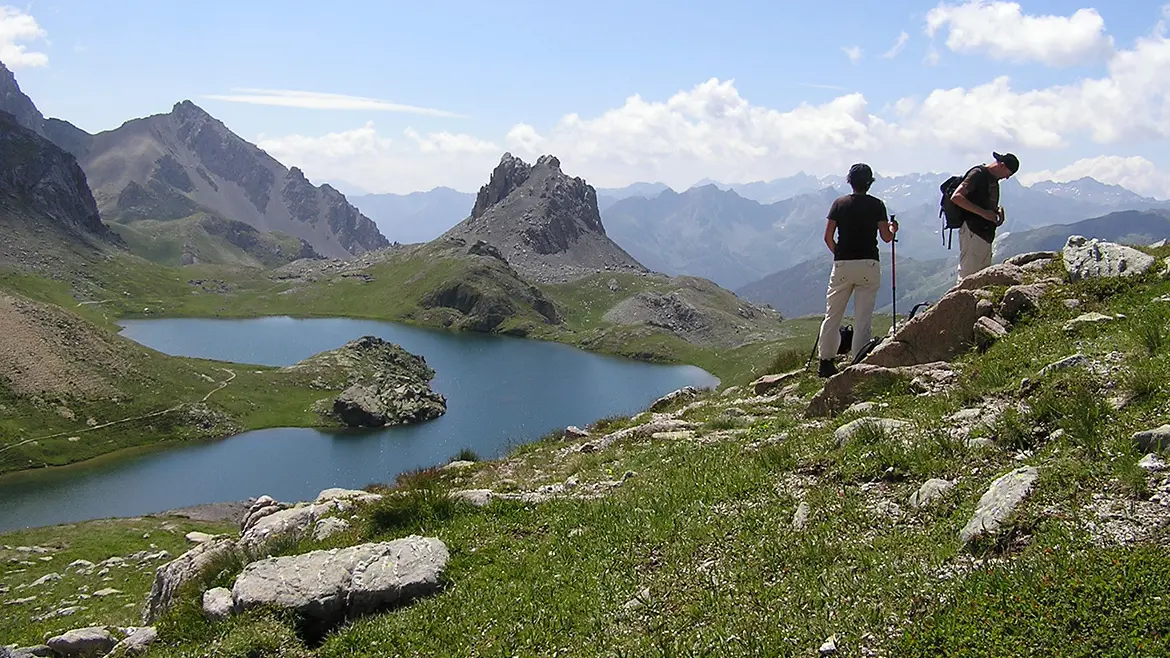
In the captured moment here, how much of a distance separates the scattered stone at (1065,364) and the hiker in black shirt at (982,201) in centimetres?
718

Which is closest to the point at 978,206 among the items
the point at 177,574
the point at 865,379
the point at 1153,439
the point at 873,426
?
the point at 865,379

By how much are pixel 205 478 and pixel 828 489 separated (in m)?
95.3

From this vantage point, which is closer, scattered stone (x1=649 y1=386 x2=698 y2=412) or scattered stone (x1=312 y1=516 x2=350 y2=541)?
scattered stone (x1=312 y1=516 x2=350 y2=541)

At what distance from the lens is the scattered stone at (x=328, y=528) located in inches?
507

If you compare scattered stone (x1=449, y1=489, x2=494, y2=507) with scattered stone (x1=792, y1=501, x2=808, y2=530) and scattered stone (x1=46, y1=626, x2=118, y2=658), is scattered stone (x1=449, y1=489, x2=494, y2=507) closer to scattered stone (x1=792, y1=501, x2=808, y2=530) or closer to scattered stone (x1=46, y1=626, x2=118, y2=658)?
scattered stone (x1=792, y1=501, x2=808, y2=530)

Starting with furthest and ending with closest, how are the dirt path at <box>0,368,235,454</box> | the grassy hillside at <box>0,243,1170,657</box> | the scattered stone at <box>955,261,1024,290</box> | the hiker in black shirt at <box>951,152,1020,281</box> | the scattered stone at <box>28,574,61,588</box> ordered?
the dirt path at <box>0,368,235,454</box> < the scattered stone at <box>28,574,61,588</box> < the hiker in black shirt at <box>951,152,1020,281</box> < the scattered stone at <box>955,261,1024,290</box> < the grassy hillside at <box>0,243,1170,657</box>

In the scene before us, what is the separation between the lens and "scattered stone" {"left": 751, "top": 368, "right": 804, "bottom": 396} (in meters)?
21.3

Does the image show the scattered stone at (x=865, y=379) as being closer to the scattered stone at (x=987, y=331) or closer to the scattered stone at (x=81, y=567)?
the scattered stone at (x=987, y=331)

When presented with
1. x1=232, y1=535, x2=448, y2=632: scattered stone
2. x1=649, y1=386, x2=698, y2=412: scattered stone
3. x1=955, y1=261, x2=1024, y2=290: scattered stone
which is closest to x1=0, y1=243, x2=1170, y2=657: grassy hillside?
x1=232, y1=535, x2=448, y2=632: scattered stone

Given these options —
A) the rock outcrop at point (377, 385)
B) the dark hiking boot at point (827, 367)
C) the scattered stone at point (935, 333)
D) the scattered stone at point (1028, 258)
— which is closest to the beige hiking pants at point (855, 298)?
A: the dark hiking boot at point (827, 367)

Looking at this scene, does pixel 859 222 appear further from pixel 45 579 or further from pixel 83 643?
pixel 45 579

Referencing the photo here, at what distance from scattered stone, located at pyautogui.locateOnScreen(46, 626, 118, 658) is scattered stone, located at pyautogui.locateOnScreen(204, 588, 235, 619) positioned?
18.6ft

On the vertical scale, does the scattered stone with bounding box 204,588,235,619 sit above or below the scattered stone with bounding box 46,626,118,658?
above

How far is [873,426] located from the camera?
11312mm
